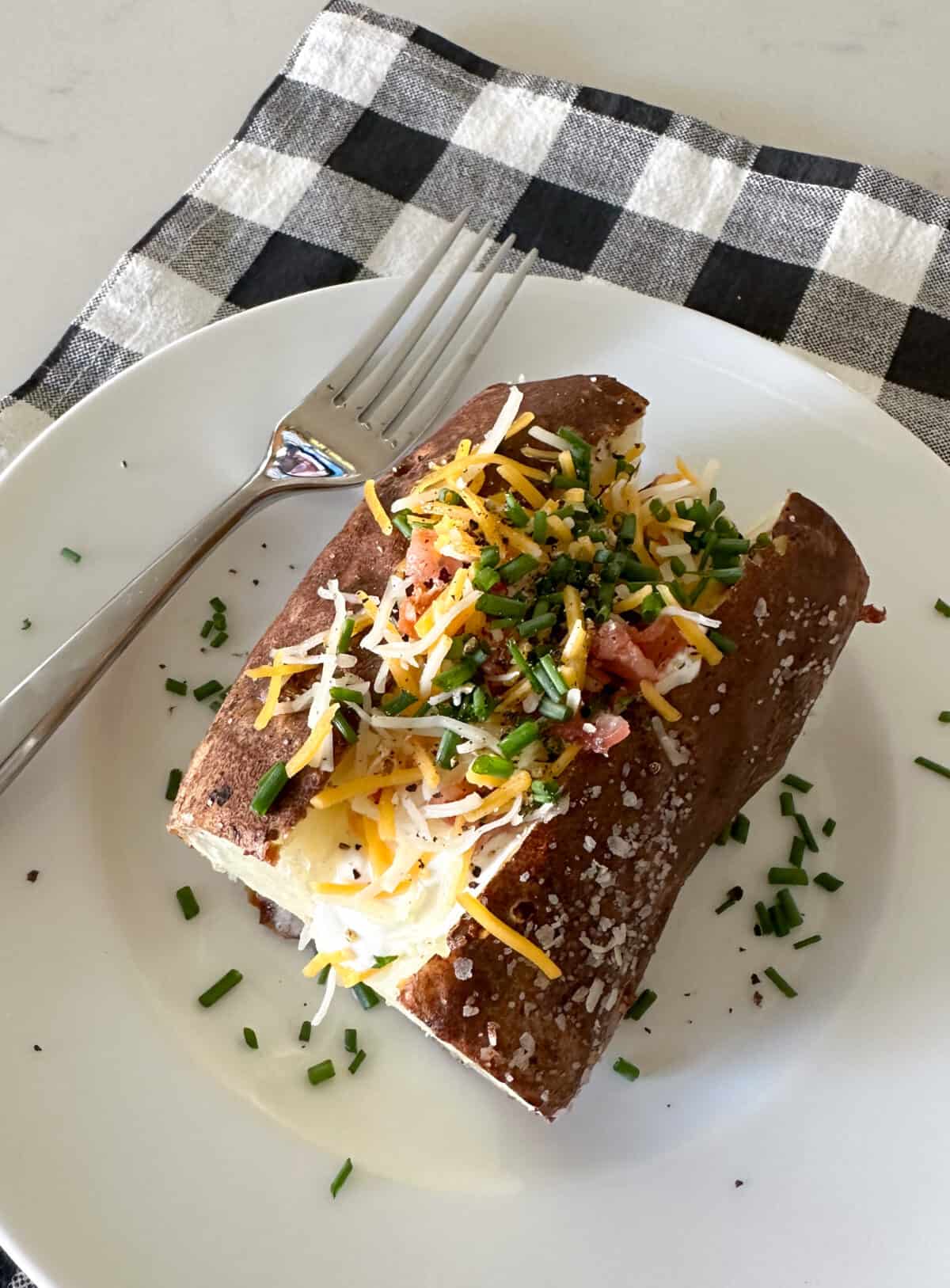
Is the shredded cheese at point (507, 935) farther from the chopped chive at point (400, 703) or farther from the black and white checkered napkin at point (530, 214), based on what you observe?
the black and white checkered napkin at point (530, 214)

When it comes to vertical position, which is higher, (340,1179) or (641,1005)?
(641,1005)

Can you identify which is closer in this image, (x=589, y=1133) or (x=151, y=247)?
(x=589, y=1133)

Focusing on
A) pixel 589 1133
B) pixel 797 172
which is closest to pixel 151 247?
pixel 797 172

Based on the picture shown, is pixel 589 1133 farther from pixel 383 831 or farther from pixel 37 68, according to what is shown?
pixel 37 68

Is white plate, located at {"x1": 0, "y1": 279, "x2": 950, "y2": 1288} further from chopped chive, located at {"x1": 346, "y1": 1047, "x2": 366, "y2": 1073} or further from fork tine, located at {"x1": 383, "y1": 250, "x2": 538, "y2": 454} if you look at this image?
fork tine, located at {"x1": 383, "y1": 250, "x2": 538, "y2": 454}

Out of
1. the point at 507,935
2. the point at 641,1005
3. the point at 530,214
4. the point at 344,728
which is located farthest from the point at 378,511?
the point at 530,214

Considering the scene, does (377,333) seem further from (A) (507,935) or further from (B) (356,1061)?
(B) (356,1061)

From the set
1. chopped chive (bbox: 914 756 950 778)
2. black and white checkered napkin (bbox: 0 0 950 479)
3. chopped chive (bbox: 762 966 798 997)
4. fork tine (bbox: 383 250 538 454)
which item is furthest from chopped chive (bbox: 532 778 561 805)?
black and white checkered napkin (bbox: 0 0 950 479)
